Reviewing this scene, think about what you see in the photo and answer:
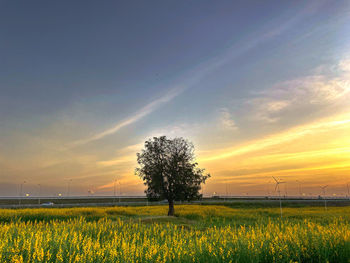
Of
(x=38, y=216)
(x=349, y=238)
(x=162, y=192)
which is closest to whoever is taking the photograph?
(x=349, y=238)

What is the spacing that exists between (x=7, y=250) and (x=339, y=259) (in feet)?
41.1

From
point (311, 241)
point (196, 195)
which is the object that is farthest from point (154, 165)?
point (311, 241)

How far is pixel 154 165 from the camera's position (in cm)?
4119

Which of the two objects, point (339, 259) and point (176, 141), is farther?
point (176, 141)

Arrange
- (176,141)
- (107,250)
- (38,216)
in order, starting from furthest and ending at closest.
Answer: (176,141) → (38,216) → (107,250)

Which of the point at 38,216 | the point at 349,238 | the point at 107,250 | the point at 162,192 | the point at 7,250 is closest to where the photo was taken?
the point at 7,250

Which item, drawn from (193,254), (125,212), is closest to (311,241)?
(193,254)

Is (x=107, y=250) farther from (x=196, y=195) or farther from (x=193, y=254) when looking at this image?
(x=196, y=195)

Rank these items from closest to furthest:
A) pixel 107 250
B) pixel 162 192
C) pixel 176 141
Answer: pixel 107 250, pixel 162 192, pixel 176 141

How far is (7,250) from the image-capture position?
354 inches

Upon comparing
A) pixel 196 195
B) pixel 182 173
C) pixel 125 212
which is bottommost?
pixel 125 212

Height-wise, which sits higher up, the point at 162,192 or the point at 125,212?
the point at 162,192

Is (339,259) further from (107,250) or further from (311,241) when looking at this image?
(107,250)

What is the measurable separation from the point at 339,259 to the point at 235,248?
4.19 meters
